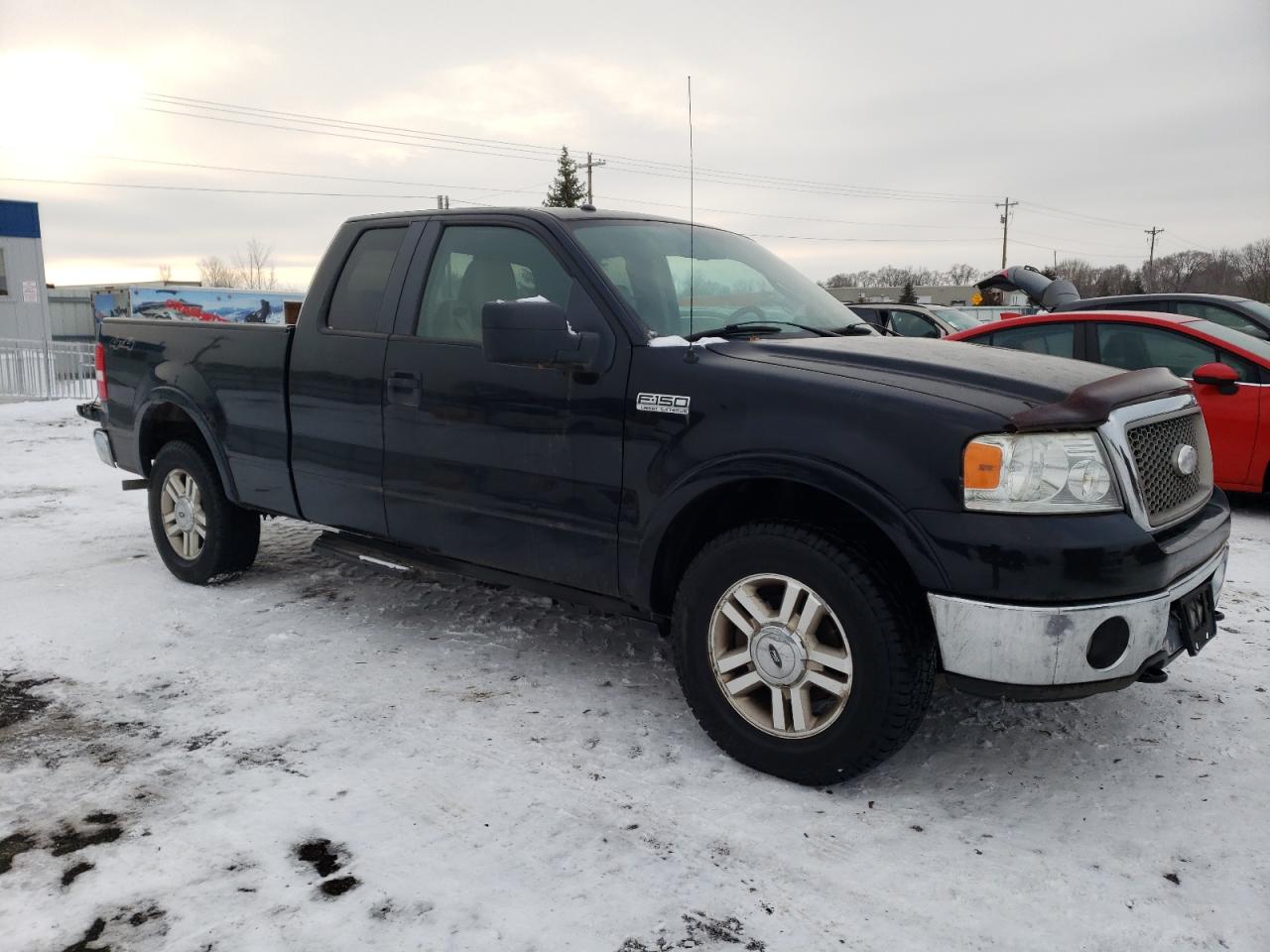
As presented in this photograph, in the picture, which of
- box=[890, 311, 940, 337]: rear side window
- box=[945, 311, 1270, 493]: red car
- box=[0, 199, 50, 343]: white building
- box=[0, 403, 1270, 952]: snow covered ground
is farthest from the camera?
box=[0, 199, 50, 343]: white building

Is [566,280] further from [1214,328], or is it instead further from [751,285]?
[1214,328]

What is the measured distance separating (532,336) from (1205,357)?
19.6ft

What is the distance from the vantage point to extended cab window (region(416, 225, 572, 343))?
390 centimetres

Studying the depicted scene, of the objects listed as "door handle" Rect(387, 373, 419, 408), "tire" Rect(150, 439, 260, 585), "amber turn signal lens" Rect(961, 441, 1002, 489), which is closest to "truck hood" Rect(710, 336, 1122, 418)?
"amber turn signal lens" Rect(961, 441, 1002, 489)

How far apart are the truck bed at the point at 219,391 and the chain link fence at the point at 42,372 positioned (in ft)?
44.8

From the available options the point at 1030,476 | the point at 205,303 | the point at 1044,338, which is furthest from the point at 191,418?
the point at 205,303

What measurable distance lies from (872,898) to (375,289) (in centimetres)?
328

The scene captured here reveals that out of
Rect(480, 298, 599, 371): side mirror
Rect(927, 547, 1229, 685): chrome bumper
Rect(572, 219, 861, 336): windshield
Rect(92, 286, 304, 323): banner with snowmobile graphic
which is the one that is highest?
Rect(92, 286, 304, 323): banner with snowmobile graphic

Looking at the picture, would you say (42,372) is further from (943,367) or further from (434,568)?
(943,367)

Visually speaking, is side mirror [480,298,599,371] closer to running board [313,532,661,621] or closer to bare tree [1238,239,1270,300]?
running board [313,532,661,621]

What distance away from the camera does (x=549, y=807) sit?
119 inches

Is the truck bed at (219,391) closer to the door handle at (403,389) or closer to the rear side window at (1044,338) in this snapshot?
the door handle at (403,389)

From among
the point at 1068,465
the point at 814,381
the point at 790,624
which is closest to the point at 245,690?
the point at 790,624

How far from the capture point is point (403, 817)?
296 cm
